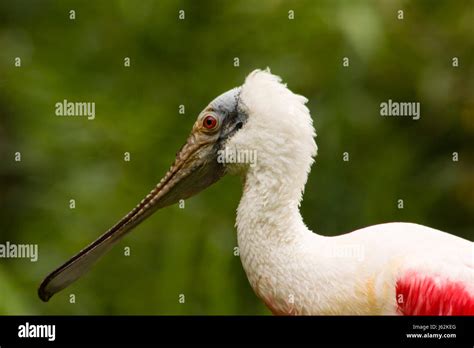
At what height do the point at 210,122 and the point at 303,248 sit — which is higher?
the point at 210,122

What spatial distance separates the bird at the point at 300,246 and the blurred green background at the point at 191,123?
2024mm

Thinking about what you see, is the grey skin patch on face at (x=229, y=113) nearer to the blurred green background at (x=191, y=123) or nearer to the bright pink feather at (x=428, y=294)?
the bright pink feather at (x=428, y=294)

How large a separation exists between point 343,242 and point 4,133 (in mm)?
3129

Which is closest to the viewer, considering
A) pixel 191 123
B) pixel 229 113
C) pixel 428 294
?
pixel 428 294

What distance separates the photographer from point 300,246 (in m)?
4.09

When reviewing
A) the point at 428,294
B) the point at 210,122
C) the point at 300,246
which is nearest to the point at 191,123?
the point at 210,122

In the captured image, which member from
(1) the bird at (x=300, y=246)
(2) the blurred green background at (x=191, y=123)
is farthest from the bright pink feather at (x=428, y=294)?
(2) the blurred green background at (x=191, y=123)

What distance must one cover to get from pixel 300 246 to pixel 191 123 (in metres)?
2.53

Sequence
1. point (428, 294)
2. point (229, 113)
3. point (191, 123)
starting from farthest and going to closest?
point (191, 123) → point (229, 113) → point (428, 294)

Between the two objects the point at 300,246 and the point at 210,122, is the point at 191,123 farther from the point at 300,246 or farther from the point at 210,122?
the point at 300,246

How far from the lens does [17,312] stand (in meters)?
5.54

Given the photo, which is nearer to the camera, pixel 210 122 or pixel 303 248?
pixel 303 248

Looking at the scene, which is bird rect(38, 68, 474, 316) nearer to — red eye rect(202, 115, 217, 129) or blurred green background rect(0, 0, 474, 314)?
red eye rect(202, 115, 217, 129)

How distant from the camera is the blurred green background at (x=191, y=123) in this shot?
6316 millimetres
